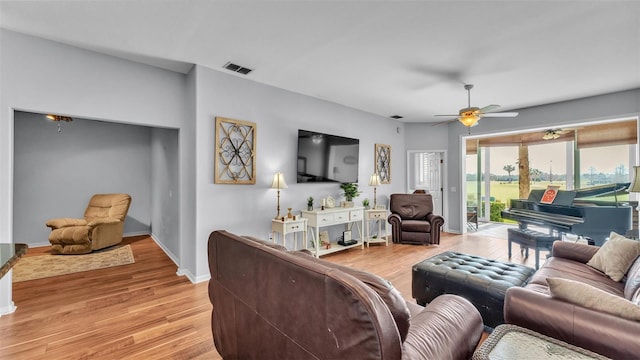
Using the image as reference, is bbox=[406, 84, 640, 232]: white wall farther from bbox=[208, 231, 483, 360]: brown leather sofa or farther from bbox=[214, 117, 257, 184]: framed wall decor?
bbox=[208, 231, 483, 360]: brown leather sofa

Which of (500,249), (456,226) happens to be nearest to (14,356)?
(500,249)

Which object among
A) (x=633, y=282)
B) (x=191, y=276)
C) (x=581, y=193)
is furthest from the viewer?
(x=581, y=193)

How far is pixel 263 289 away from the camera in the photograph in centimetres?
133

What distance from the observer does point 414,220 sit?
5.36 metres

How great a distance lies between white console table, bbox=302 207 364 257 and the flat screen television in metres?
0.60

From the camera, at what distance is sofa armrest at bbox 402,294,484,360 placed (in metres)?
1.14

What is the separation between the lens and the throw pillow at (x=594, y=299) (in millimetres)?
1281

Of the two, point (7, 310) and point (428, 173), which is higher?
point (428, 173)

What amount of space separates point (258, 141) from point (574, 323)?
144 inches

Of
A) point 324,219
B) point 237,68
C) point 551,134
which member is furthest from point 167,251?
point 551,134

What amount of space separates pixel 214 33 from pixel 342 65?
1.53m

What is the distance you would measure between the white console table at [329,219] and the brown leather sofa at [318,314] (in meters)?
2.49

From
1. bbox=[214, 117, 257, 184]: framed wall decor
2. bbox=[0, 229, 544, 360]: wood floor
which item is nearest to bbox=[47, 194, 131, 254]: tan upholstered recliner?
bbox=[0, 229, 544, 360]: wood floor

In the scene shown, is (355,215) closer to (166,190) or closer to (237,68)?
(237,68)
